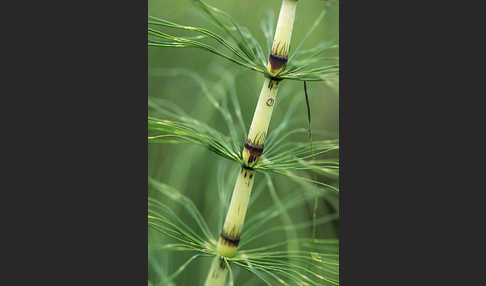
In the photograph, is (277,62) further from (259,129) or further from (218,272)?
(218,272)

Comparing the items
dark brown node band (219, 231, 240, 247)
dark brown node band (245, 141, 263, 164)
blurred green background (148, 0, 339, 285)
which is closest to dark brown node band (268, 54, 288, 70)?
dark brown node band (245, 141, 263, 164)

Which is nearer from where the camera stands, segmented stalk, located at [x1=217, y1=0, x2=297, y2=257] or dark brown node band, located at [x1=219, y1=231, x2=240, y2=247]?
segmented stalk, located at [x1=217, y1=0, x2=297, y2=257]

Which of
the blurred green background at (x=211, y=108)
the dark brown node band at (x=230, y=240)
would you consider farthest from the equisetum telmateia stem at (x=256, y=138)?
the blurred green background at (x=211, y=108)

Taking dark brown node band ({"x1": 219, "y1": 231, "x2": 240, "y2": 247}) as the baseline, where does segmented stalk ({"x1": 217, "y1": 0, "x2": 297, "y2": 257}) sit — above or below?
above

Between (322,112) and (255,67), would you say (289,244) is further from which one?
(255,67)

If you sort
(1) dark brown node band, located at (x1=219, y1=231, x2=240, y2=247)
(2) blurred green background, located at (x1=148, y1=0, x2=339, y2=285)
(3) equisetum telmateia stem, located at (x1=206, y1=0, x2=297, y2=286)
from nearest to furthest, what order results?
(3) equisetum telmateia stem, located at (x1=206, y1=0, x2=297, y2=286)
(1) dark brown node band, located at (x1=219, y1=231, x2=240, y2=247)
(2) blurred green background, located at (x1=148, y1=0, x2=339, y2=285)

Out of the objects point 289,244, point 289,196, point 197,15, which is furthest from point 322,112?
point 197,15

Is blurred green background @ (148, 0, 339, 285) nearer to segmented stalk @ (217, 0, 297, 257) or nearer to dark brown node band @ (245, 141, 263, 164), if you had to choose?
segmented stalk @ (217, 0, 297, 257)

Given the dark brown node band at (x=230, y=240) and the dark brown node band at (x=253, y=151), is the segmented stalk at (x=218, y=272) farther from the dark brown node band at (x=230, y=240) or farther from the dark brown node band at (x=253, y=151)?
the dark brown node band at (x=253, y=151)
